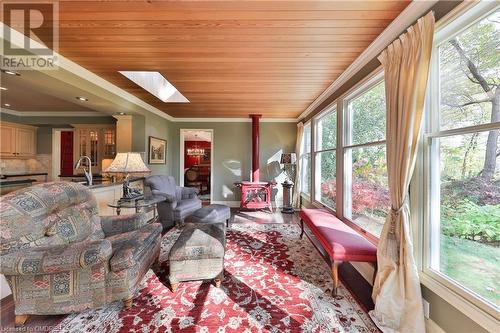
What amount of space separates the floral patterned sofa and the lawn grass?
2.51m

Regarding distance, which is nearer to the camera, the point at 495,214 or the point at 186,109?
the point at 495,214

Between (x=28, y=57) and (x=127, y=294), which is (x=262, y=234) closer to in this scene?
(x=127, y=294)

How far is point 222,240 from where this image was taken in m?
2.21

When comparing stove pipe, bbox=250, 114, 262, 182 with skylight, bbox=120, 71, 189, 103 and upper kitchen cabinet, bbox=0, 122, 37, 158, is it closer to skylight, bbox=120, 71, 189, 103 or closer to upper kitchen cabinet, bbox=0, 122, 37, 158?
skylight, bbox=120, 71, 189, 103

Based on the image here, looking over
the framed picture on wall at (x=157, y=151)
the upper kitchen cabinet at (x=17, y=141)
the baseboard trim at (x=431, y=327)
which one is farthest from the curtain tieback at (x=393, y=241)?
the upper kitchen cabinet at (x=17, y=141)

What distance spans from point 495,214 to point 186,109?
5017 millimetres

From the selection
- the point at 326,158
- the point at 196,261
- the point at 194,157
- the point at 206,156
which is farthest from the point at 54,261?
the point at 194,157

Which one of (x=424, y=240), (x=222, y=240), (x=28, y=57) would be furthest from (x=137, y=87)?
(x=424, y=240)

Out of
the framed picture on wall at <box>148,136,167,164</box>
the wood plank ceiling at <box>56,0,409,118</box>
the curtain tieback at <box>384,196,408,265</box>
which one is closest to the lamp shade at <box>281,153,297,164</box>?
the wood plank ceiling at <box>56,0,409,118</box>

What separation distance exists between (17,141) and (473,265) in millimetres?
8199

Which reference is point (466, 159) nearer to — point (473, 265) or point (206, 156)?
point (473, 265)

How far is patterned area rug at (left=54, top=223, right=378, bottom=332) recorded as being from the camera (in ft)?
5.23

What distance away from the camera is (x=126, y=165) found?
2738mm

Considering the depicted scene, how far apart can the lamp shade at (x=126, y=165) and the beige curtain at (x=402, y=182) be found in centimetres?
301
